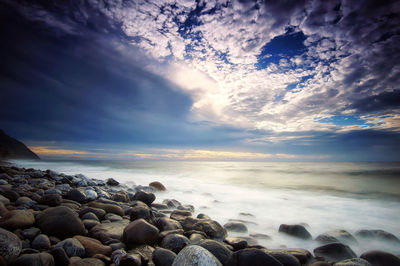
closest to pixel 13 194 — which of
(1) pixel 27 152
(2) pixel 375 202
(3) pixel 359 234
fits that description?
(3) pixel 359 234

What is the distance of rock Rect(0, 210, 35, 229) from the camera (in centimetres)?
246

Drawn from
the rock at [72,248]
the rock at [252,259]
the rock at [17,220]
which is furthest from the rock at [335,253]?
the rock at [17,220]

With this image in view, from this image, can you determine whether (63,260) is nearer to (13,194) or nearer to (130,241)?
(130,241)

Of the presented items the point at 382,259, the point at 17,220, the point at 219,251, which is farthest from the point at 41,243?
the point at 382,259

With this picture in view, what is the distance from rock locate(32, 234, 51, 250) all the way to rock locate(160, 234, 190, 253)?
1424 mm

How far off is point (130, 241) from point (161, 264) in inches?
30.1

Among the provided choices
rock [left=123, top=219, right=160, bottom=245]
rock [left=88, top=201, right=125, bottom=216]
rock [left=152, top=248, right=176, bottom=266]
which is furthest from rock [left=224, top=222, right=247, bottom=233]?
rock [left=88, top=201, right=125, bottom=216]

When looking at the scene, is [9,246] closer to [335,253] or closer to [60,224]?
[60,224]

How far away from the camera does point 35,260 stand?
1742 mm

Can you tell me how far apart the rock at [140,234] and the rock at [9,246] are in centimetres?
117

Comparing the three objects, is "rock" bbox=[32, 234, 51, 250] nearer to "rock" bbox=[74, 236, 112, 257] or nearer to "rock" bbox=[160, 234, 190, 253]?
"rock" bbox=[74, 236, 112, 257]

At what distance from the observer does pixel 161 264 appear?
6.91ft

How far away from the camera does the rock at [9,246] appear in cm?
185

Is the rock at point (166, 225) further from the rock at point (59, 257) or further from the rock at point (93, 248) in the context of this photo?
the rock at point (59, 257)
